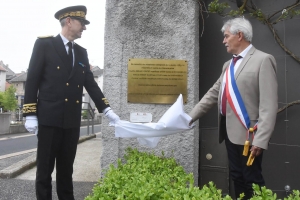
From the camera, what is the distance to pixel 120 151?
13.1ft

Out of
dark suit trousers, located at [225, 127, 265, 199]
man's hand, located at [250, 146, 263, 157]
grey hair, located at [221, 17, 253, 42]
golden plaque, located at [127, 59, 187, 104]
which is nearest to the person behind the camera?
man's hand, located at [250, 146, 263, 157]

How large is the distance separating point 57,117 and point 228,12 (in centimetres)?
265

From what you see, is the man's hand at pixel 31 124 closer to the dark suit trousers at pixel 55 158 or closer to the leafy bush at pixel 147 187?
the dark suit trousers at pixel 55 158

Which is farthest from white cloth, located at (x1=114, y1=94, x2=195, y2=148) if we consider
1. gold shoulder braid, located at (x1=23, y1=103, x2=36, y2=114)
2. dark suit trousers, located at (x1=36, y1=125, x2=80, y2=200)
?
gold shoulder braid, located at (x1=23, y1=103, x2=36, y2=114)

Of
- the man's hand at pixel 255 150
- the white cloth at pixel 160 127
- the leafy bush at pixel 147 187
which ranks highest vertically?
the white cloth at pixel 160 127

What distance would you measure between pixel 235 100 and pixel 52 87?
160 cm

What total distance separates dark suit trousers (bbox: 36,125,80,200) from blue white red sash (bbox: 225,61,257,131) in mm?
1460

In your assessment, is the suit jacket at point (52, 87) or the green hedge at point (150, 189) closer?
the green hedge at point (150, 189)

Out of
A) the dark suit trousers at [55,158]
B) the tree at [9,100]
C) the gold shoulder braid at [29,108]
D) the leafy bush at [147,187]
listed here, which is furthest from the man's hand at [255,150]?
the tree at [9,100]

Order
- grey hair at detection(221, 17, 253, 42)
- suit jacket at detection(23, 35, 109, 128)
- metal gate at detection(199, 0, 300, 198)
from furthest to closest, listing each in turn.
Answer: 1. metal gate at detection(199, 0, 300, 198)
2. suit jacket at detection(23, 35, 109, 128)
3. grey hair at detection(221, 17, 253, 42)

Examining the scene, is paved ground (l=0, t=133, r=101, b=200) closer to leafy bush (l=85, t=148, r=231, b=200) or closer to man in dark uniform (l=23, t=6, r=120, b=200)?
man in dark uniform (l=23, t=6, r=120, b=200)

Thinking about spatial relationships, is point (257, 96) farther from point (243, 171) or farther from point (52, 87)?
point (52, 87)

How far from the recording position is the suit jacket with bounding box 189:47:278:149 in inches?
100

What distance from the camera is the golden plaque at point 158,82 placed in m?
3.96
